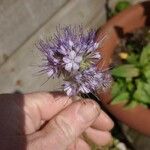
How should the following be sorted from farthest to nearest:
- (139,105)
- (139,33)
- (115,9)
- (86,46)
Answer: (115,9), (139,33), (139,105), (86,46)

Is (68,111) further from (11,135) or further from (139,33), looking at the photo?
(139,33)

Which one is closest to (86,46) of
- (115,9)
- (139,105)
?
(139,105)

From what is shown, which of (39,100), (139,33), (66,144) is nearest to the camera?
(66,144)

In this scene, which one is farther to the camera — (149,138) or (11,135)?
(149,138)

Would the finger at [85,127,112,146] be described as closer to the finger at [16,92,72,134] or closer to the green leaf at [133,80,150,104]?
the finger at [16,92,72,134]

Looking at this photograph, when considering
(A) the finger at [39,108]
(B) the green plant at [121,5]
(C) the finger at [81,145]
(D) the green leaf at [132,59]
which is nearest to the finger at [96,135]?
(C) the finger at [81,145]

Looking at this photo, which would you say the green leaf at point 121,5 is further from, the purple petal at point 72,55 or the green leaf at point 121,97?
the purple petal at point 72,55

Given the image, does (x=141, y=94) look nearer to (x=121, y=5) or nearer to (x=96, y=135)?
(x=96, y=135)
